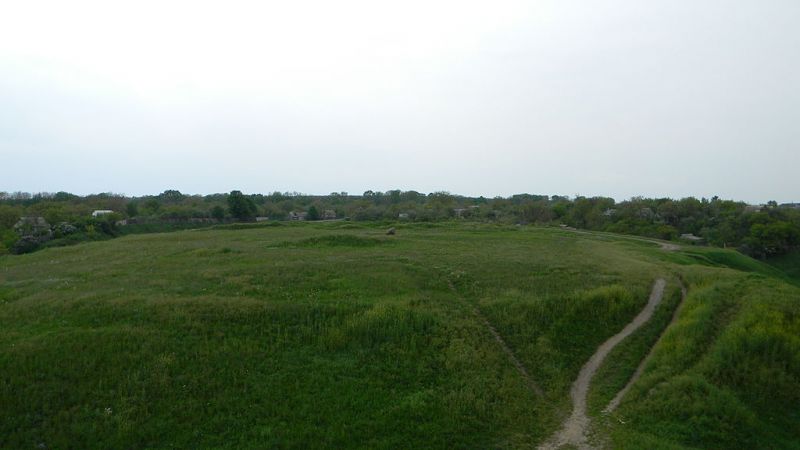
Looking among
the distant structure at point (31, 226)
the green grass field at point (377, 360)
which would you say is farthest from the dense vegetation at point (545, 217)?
the green grass field at point (377, 360)

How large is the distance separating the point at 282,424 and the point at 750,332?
620 inches

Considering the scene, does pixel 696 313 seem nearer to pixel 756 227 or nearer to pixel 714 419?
pixel 714 419

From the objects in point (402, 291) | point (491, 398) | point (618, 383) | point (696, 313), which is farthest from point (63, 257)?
point (696, 313)

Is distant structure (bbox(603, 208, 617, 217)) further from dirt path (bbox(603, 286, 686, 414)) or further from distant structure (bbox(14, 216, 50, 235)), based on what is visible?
distant structure (bbox(14, 216, 50, 235))

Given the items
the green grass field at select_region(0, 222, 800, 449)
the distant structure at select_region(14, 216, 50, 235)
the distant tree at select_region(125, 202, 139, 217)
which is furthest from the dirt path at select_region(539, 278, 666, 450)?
the distant tree at select_region(125, 202, 139, 217)

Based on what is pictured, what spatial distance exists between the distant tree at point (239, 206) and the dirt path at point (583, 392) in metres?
73.0

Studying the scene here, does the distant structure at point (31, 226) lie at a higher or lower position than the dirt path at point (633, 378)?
higher

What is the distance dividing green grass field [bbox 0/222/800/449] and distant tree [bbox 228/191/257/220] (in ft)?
193

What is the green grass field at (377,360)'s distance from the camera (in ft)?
39.8

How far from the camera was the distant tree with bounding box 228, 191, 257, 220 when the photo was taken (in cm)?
8162

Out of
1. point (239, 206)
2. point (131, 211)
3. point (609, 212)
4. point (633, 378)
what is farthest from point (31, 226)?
point (609, 212)

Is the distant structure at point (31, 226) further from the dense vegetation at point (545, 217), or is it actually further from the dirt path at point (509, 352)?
the dirt path at point (509, 352)

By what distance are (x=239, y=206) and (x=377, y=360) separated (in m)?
72.6

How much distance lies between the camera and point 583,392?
47.1 ft
